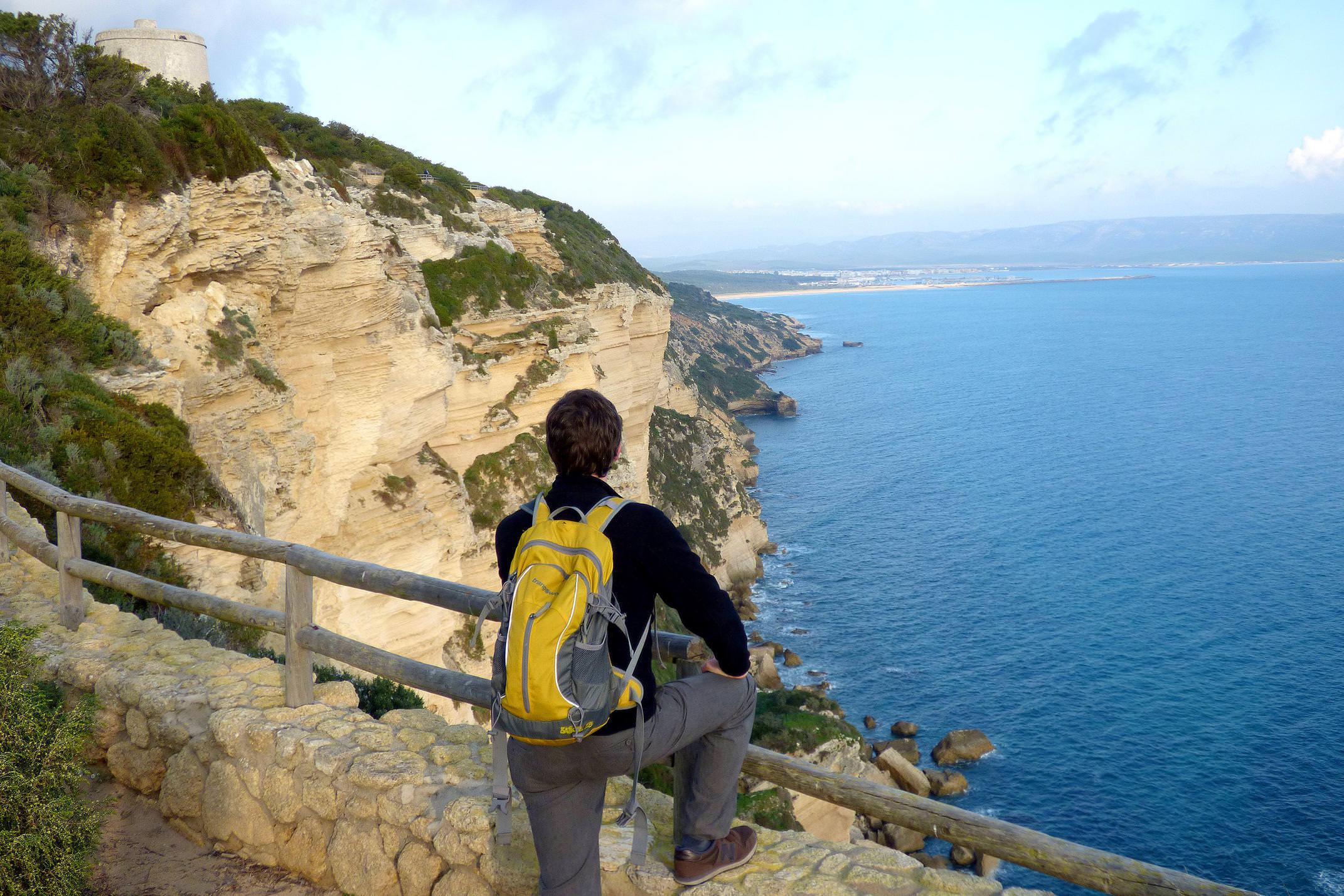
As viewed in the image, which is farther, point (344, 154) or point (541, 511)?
point (344, 154)

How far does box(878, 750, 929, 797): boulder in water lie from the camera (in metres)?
30.3

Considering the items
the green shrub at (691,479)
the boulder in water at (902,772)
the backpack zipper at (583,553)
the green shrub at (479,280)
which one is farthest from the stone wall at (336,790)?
the green shrub at (691,479)

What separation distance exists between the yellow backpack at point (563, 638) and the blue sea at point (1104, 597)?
28462mm

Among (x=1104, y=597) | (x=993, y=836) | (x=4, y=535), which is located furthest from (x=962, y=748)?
(x=993, y=836)

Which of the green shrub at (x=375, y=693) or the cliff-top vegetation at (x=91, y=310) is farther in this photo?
the cliff-top vegetation at (x=91, y=310)

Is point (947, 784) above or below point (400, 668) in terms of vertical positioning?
below

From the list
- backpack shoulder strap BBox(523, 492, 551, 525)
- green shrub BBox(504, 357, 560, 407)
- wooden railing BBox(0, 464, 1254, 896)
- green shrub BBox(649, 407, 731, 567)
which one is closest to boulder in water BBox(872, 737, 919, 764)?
green shrub BBox(504, 357, 560, 407)

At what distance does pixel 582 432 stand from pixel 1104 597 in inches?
1821

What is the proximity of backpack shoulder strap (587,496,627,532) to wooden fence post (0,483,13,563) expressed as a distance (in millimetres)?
7074

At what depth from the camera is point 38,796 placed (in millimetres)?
4090

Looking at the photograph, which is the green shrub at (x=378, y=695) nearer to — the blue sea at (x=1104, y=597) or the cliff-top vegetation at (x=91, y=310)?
the cliff-top vegetation at (x=91, y=310)

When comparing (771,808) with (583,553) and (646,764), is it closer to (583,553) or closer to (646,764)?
(646,764)

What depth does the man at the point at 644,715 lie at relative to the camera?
3270mm

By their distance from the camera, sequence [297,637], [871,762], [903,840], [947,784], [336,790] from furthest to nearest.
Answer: [871,762], [947,784], [903,840], [297,637], [336,790]
